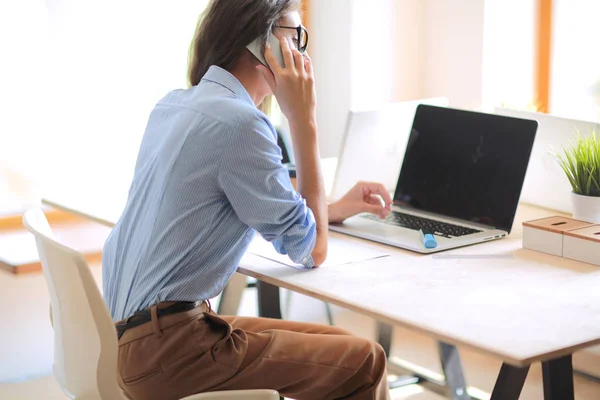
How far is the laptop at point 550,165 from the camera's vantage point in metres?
2.28

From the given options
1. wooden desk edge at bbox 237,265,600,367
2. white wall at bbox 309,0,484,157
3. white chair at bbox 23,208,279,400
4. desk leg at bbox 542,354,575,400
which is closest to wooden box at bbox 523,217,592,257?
desk leg at bbox 542,354,575,400

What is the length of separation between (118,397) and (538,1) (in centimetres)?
289

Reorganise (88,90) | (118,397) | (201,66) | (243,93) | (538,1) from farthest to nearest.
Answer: (88,90) < (538,1) < (201,66) < (243,93) < (118,397)

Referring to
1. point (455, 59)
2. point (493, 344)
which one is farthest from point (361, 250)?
point (455, 59)

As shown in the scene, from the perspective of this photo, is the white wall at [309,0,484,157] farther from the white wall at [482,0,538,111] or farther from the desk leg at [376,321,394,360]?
the desk leg at [376,321,394,360]

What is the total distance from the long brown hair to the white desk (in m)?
0.43

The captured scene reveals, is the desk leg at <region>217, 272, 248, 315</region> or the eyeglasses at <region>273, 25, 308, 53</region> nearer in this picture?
the eyeglasses at <region>273, 25, 308, 53</region>

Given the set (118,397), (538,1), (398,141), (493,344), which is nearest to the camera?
(493,344)

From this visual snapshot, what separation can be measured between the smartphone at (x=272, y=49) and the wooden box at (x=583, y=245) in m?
0.70

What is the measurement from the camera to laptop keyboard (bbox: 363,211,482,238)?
210 cm

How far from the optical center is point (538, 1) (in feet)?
12.6

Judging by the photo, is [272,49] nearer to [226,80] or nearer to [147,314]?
[226,80]

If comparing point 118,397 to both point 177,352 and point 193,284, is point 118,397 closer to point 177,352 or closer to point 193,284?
point 177,352

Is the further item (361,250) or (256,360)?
(361,250)
